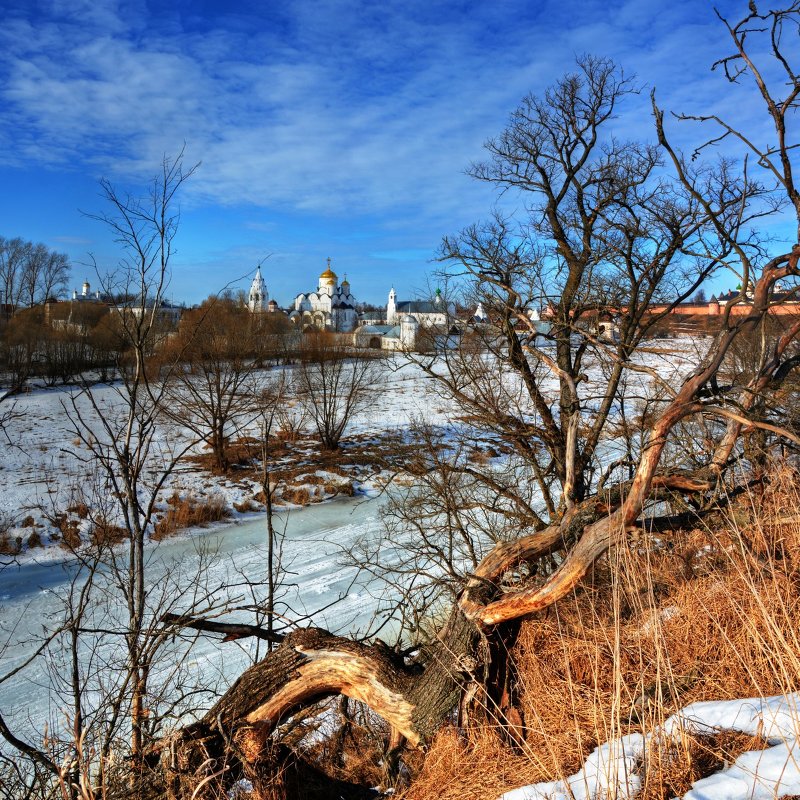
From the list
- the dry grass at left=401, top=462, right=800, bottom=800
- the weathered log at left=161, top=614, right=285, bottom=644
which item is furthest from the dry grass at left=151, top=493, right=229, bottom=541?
the dry grass at left=401, top=462, right=800, bottom=800

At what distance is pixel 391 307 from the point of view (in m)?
88.2

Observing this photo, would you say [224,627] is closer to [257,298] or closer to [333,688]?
[333,688]

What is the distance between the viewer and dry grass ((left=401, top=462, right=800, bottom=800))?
7.11 feet

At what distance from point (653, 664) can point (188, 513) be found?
12.2 metres

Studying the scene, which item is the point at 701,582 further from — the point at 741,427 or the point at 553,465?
the point at 553,465

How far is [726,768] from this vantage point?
81.4 inches

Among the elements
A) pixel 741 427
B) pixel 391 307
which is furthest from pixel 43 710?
pixel 391 307

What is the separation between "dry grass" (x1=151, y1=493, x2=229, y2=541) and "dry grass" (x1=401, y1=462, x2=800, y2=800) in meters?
10.6

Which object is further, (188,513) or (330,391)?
(330,391)

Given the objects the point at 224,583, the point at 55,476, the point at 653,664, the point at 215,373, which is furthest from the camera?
the point at 215,373

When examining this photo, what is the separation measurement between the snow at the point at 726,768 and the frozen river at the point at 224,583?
4.30m

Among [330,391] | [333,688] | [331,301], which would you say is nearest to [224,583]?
[333,688]

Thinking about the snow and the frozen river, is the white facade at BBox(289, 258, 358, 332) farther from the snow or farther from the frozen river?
the snow

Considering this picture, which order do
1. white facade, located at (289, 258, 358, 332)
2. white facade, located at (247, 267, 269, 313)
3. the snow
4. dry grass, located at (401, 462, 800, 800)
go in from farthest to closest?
1. white facade, located at (289, 258, 358, 332)
2. white facade, located at (247, 267, 269, 313)
3. dry grass, located at (401, 462, 800, 800)
4. the snow
